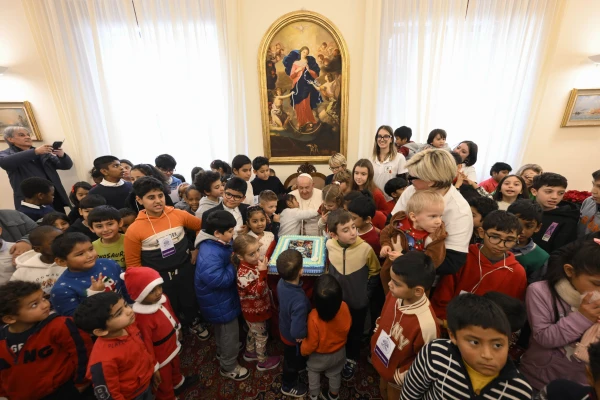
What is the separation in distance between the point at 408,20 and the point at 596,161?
16.0 feet

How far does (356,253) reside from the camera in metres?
2.05

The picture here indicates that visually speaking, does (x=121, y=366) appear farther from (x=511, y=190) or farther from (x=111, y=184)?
(x=511, y=190)

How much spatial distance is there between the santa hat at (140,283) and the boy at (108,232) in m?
0.77

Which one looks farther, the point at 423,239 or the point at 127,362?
the point at 423,239

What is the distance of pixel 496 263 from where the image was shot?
5.69 ft

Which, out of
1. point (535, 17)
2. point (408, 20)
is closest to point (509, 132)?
point (535, 17)

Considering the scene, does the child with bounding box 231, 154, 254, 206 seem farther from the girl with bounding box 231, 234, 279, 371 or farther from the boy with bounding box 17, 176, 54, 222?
the boy with bounding box 17, 176, 54, 222

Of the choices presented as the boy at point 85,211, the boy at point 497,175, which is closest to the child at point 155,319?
the boy at point 85,211

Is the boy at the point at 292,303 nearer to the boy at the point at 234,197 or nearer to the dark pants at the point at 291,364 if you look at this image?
the dark pants at the point at 291,364

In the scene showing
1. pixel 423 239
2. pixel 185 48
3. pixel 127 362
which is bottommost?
pixel 127 362

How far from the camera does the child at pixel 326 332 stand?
1.69m

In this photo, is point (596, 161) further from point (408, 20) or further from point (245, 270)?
point (245, 270)

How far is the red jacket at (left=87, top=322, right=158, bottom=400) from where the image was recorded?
145cm

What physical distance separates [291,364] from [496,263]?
178cm
